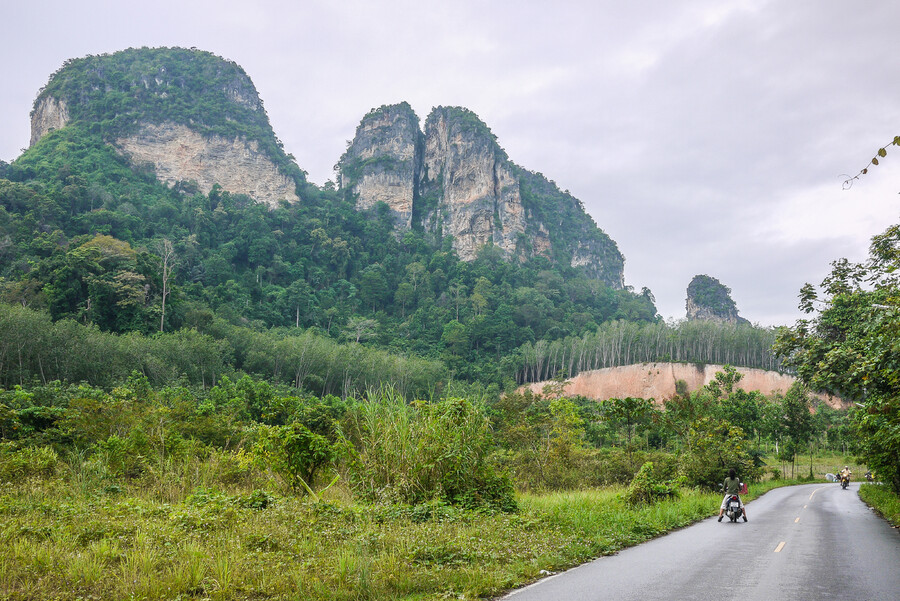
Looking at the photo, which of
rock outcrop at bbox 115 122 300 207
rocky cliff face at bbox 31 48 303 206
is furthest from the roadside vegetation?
rocky cliff face at bbox 31 48 303 206

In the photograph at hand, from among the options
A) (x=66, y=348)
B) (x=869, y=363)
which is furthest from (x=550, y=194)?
(x=869, y=363)

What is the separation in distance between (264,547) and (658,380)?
71.4m

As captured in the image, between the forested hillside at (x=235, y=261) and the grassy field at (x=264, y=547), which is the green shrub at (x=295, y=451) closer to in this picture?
the grassy field at (x=264, y=547)

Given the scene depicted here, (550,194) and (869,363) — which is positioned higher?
(550,194)

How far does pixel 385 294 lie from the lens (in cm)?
9606

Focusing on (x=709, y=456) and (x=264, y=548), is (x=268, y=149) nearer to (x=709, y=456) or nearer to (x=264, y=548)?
(x=709, y=456)

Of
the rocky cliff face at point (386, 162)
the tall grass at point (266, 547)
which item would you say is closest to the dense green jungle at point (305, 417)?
the tall grass at point (266, 547)

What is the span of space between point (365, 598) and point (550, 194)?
159 m

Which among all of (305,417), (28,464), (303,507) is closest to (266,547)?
(303,507)

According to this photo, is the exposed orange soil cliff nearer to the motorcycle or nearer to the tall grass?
the motorcycle

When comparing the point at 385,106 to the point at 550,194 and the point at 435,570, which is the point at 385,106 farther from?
the point at 435,570

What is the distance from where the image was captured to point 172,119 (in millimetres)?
96188

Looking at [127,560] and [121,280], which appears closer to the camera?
[127,560]

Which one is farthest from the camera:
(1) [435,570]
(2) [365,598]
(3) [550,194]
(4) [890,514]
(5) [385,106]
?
(3) [550,194]
